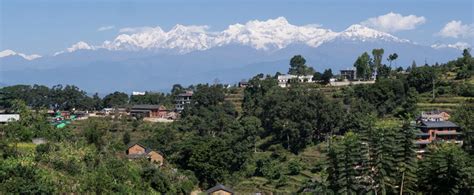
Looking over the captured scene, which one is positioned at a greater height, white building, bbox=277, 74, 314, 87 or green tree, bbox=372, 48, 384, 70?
green tree, bbox=372, 48, 384, 70

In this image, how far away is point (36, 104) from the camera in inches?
2437

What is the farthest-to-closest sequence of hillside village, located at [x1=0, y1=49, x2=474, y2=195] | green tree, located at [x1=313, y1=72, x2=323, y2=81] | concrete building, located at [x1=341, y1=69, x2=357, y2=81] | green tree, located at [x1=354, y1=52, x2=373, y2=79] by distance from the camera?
concrete building, located at [x1=341, y1=69, x2=357, y2=81] < green tree, located at [x1=313, y1=72, x2=323, y2=81] < green tree, located at [x1=354, y1=52, x2=373, y2=79] < hillside village, located at [x1=0, y1=49, x2=474, y2=195]

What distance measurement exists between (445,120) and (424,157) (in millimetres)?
17442

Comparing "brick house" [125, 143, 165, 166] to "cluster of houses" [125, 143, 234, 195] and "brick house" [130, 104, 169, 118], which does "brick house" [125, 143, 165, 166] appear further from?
"brick house" [130, 104, 169, 118]

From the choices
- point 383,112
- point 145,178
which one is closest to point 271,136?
point 383,112

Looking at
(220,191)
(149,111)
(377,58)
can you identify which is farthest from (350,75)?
(220,191)

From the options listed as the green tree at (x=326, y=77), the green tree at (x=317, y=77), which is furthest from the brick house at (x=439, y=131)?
the green tree at (x=317, y=77)

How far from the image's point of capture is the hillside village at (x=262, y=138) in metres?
20.7

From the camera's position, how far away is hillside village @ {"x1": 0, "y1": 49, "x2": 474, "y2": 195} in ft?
67.8

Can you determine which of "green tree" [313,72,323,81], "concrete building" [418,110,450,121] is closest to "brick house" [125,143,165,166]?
"concrete building" [418,110,450,121]

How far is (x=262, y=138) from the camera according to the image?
45.5 metres

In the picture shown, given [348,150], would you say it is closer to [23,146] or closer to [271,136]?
[23,146]

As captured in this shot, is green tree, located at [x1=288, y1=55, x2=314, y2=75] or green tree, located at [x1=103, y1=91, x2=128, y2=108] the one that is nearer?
green tree, located at [x1=288, y1=55, x2=314, y2=75]

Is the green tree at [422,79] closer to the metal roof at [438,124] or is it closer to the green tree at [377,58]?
the green tree at [377,58]
